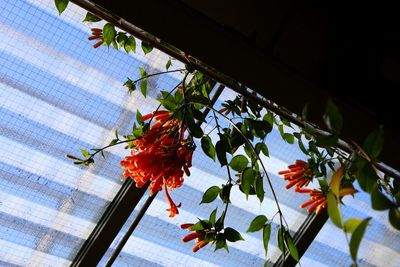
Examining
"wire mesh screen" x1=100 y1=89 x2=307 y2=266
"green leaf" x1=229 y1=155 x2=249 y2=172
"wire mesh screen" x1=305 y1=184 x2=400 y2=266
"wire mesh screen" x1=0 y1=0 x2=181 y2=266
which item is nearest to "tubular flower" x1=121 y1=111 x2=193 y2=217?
"green leaf" x1=229 y1=155 x2=249 y2=172

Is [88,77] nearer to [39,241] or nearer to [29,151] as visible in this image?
[29,151]

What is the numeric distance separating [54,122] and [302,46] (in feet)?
4.42

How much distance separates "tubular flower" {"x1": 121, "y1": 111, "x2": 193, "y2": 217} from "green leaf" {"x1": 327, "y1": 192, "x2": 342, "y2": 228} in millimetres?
520

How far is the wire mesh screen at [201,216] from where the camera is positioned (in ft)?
6.51

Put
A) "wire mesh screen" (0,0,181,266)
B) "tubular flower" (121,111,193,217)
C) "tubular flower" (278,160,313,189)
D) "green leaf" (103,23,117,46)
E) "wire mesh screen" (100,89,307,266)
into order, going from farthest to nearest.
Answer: "wire mesh screen" (100,89,307,266), "wire mesh screen" (0,0,181,266), "tubular flower" (278,160,313,189), "green leaf" (103,23,117,46), "tubular flower" (121,111,193,217)

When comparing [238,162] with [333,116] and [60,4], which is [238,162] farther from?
[333,116]

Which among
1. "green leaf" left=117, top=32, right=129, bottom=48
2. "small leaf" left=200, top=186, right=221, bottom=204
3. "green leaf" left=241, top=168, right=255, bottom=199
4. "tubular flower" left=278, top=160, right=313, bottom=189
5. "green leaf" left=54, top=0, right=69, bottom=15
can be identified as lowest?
"small leaf" left=200, top=186, right=221, bottom=204

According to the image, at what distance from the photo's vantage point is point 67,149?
1.75 m


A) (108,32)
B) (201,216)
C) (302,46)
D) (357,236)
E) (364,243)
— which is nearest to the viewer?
(357,236)

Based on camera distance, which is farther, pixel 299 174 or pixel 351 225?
pixel 299 174

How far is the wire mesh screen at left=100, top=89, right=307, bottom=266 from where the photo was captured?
1.98 meters

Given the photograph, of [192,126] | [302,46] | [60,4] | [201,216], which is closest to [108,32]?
[60,4]

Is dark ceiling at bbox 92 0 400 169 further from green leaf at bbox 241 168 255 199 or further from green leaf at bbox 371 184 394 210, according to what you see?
green leaf at bbox 241 168 255 199

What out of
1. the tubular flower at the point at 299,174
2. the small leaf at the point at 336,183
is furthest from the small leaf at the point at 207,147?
the small leaf at the point at 336,183
